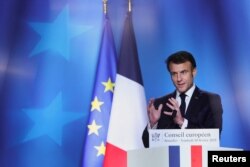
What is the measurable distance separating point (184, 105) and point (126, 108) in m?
0.44

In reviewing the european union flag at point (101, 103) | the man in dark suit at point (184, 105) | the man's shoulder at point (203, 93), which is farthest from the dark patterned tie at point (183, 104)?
the european union flag at point (101, 103)

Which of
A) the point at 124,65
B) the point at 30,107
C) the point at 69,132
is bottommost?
the point at 69,132

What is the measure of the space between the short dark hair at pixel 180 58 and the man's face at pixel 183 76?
2cm

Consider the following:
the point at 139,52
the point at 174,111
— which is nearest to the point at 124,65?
the point at 139,52

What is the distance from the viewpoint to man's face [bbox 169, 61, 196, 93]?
2855 millimetres

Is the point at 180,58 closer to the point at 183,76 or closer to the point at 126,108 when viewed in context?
the point at 183,76

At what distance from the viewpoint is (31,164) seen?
2896 mm

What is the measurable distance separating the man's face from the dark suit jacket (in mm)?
83

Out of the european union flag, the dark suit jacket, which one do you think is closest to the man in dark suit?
the dark suit jacket

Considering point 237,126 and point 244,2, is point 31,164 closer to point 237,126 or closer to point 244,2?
point 237,126

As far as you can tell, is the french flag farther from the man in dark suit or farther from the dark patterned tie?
the dark patterned tie

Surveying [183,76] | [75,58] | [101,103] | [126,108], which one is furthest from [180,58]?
[75,58]

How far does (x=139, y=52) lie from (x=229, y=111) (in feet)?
2.68

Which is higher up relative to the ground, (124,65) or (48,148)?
(124,65)
